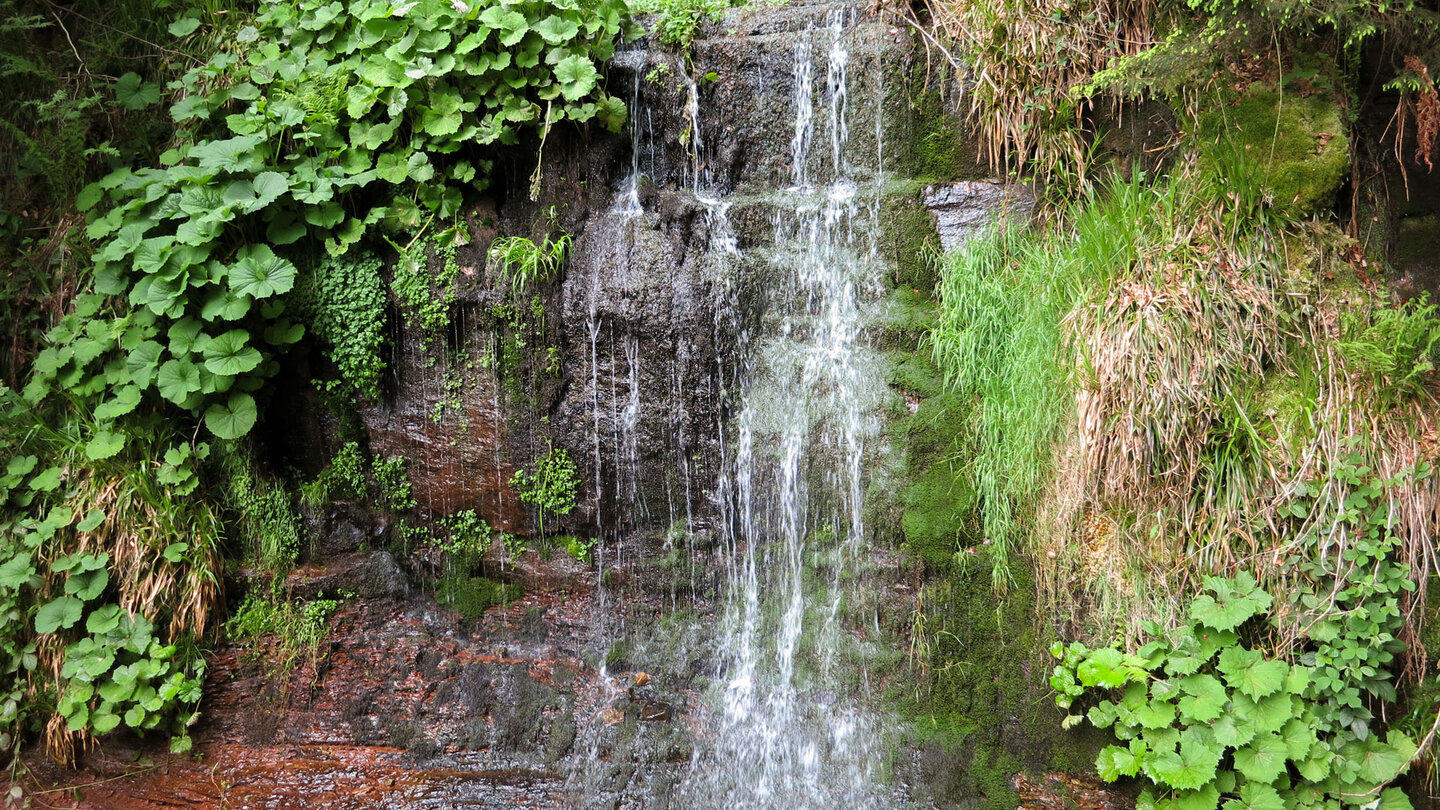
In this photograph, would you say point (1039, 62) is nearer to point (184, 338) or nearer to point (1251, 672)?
point (1251, 672)

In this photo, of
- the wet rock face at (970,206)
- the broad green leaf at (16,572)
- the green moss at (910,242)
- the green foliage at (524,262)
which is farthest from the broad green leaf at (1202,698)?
the broad green leaf at (16,572)

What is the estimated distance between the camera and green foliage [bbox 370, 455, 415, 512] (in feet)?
15.3

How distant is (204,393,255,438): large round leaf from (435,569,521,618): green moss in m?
1.34

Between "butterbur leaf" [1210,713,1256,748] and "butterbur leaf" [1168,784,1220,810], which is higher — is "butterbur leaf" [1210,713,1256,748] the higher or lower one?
the higher one

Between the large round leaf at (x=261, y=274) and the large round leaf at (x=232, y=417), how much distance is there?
0.57 m

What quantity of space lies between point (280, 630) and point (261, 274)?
190cm

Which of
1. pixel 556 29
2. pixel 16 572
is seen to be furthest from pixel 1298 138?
pixel 16 572

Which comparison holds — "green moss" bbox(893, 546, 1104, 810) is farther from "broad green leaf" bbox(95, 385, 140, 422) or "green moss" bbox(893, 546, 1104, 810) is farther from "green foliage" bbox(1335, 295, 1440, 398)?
"broad green leaf" bbox(95, 385, 140, 422)

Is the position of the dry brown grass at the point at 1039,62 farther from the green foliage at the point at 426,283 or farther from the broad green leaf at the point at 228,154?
the broad green leaf at the point at 228,154

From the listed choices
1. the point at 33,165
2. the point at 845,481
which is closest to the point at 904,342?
the point at 845,481

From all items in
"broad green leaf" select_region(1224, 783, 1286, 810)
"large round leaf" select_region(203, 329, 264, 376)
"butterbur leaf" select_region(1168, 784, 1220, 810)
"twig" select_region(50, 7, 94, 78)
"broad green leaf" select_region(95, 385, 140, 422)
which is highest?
"twig" select_region(50, 7, 94, 78)

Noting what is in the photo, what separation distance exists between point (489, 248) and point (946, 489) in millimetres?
2758

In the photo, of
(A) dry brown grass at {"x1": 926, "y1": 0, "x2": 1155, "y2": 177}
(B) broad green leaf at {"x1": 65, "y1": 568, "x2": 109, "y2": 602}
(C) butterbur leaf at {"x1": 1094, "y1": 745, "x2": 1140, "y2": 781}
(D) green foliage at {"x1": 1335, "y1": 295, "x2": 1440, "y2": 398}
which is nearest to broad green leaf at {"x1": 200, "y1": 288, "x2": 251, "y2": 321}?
(B) broad green leaf at {"x1": 65, "y1": 568, "x2": 109, "y2": 602}

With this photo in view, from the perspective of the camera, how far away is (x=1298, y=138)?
3379mm
